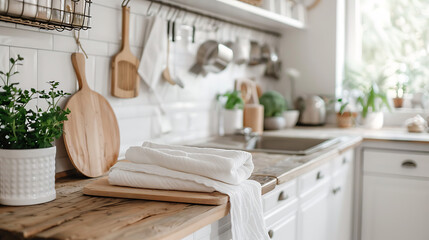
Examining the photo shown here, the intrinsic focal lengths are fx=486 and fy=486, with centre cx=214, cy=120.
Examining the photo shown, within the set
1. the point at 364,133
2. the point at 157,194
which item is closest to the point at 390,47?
the point at 364,133

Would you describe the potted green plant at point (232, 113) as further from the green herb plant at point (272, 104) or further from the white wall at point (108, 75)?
the green herb plant at point (272, 104)

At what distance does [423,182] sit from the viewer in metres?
2.54

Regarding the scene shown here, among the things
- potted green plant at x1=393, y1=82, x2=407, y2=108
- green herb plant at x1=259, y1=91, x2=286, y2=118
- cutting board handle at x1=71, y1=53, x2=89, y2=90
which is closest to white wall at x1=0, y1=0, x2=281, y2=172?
cutting board handle at x1=71, y1=53, x2=89, y2=90

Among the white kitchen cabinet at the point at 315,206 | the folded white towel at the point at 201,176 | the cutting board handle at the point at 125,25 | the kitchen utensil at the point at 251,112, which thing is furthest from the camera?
the kitchen utensil at the point at 251,112

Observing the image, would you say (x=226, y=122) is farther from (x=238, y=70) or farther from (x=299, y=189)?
(x=299, y=189)

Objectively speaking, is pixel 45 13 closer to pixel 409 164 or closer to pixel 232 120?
pixel 232 120

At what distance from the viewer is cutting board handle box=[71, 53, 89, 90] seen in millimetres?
1591

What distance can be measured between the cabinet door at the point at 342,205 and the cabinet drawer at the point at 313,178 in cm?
16

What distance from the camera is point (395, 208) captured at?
2625 millimetres

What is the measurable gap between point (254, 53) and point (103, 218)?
Result: 6.57 ft

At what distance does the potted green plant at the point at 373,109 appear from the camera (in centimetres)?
304

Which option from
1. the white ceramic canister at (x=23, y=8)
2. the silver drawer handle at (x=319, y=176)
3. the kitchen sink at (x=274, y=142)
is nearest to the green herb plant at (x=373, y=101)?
the kitchen sink at (x=274, y=142)

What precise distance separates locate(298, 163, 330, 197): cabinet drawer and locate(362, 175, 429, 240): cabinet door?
0.58m

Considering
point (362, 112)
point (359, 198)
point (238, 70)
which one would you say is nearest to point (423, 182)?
point (359, 198)
